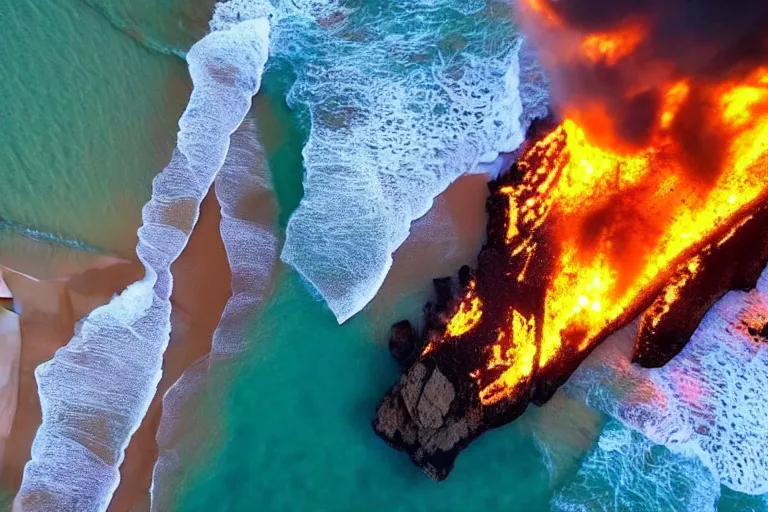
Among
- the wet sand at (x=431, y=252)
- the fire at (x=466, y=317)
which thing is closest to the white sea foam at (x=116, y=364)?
the wet sand at (x=431, y=252)

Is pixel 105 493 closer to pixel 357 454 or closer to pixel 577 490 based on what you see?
pixel 357 454

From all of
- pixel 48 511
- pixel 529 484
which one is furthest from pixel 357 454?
pixel 48 511

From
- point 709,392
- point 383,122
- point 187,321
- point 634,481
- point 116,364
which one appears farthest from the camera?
point 383,122

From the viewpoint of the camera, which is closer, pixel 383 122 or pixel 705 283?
pixel 705 283

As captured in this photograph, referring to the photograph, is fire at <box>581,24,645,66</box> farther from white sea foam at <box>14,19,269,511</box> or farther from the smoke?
white sea foam at <box>14,19,269,511</box>

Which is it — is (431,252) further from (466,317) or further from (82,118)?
(82,118)

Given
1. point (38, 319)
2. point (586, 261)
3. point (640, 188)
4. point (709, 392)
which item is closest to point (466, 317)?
point (586, 261)
